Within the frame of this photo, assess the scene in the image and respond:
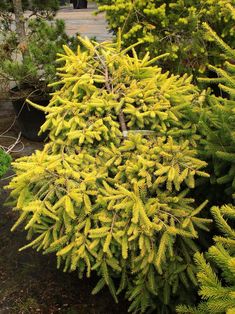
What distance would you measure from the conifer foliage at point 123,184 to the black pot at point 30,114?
248cm

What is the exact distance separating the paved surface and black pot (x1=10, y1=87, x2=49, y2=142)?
23.1ft

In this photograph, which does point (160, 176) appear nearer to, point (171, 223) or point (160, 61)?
point (171, 223)

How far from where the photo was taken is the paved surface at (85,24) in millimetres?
13469

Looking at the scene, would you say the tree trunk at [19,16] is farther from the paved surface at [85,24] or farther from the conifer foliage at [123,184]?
the paved surface at [85,24]

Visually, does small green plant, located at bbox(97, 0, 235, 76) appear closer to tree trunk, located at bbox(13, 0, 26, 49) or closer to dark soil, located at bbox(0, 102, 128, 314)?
tree trunk, located at bbox(13, 0, 26, 49)

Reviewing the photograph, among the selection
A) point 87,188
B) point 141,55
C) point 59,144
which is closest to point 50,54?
point 141,55

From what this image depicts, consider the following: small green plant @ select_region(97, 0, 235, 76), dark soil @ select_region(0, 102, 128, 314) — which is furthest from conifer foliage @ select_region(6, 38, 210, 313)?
small green plant @ select_region(97, 0, 235, 76)

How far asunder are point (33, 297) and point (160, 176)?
5.02 feet

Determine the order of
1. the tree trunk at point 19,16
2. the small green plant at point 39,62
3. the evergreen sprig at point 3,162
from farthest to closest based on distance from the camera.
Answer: the tree trunk at point 19,16, the small green plant at point 39,62, the evergreen sprig at point 3,162

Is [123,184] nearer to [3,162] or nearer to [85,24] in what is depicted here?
[3,162]

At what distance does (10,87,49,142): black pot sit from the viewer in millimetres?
5477

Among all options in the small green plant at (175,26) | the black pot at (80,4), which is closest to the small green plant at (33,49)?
the small green plant at (175,26)

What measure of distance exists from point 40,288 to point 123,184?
4.37ft

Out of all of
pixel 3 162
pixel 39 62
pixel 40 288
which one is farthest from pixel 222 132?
pixel 39 62
